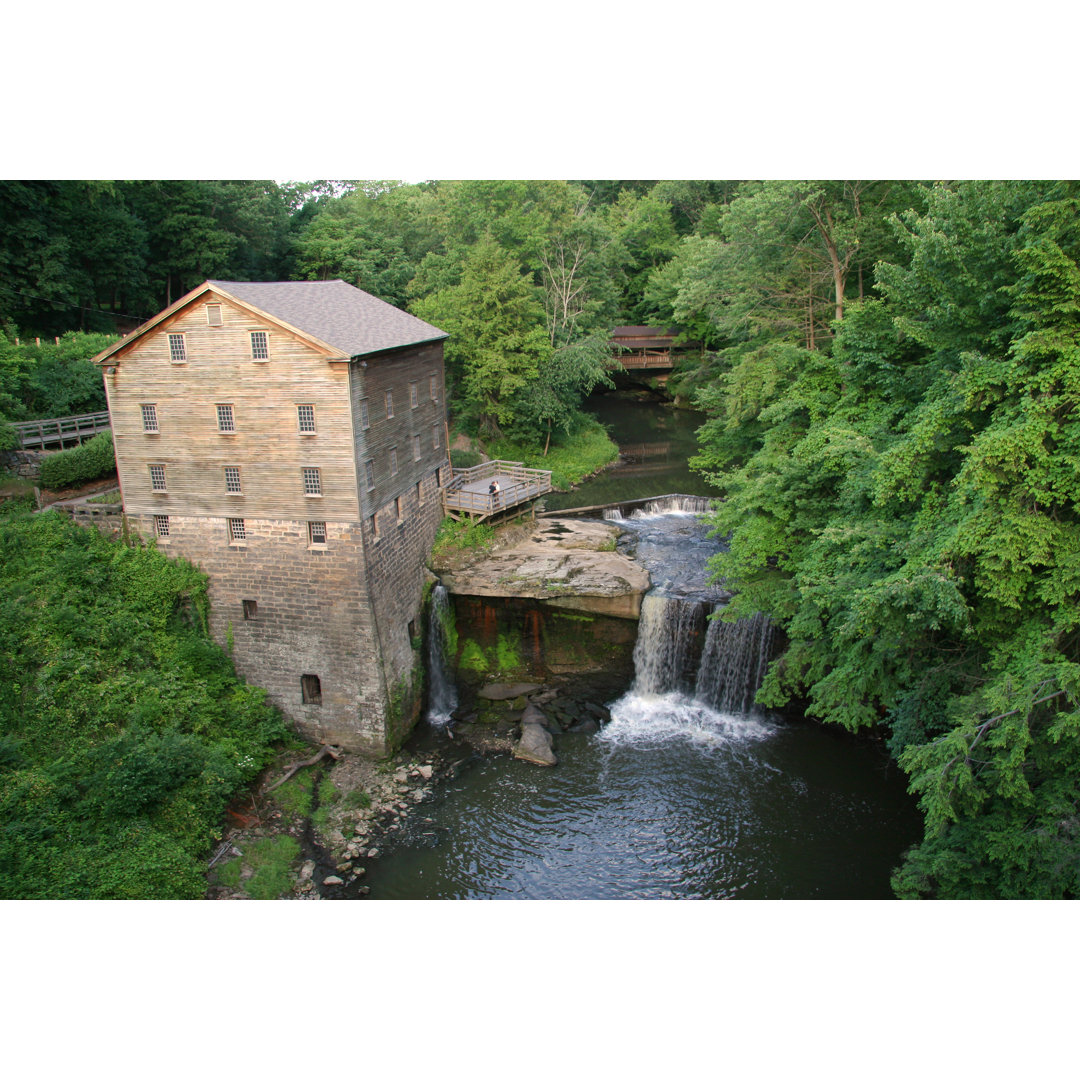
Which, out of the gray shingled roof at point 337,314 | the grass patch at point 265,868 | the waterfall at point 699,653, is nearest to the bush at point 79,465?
the gray shingled roof at point 337,314

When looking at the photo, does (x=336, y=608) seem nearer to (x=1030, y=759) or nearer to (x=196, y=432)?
(x=196, y=432)

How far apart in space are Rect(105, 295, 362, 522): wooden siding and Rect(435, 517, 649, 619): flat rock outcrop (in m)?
6.67

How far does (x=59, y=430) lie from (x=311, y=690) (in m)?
16.1

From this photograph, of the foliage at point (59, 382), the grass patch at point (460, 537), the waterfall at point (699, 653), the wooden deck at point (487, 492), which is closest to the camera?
the waterfall at point (699, 653)

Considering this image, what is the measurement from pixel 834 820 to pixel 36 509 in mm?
27184

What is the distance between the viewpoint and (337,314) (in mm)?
24656

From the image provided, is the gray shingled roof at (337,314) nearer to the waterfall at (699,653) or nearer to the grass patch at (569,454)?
the waterfall at (699,653)

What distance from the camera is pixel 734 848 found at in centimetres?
2062

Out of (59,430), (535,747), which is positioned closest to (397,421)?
(535,747)

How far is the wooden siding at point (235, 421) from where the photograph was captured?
22.0m

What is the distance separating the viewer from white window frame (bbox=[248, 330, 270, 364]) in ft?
71.5

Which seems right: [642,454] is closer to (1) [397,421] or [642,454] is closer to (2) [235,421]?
(1) [397,421]

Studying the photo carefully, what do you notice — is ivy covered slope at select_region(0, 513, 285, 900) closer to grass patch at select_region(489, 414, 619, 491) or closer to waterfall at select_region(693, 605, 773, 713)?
waterfall at select_region(693, 605, 773, 713)

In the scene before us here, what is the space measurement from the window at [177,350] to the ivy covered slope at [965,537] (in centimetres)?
1690
